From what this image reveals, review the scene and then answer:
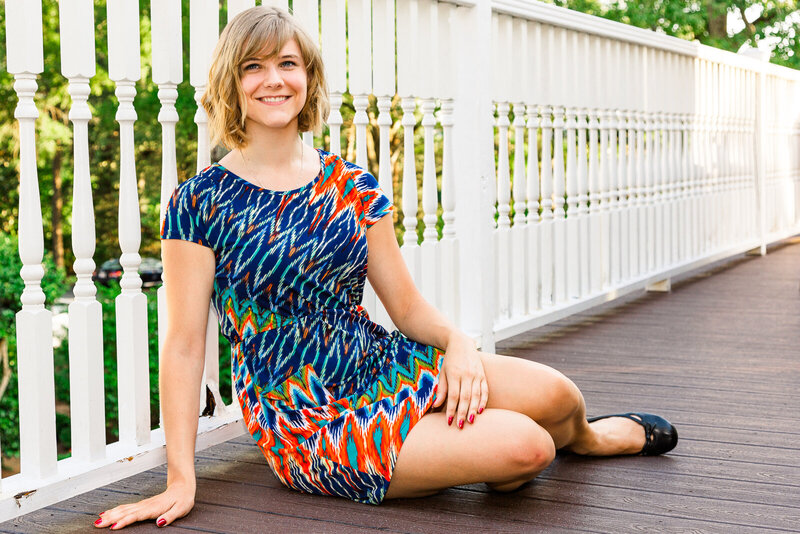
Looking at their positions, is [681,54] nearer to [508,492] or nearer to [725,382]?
[725,382]

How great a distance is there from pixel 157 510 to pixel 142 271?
40.0 feet

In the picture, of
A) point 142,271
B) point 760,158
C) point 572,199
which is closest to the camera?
point 572,199

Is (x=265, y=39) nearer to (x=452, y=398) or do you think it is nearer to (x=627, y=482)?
(x=452, y=398)

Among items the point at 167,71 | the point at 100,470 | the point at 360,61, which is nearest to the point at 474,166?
the point at 360,61

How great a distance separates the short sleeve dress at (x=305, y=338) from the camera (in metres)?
2.03

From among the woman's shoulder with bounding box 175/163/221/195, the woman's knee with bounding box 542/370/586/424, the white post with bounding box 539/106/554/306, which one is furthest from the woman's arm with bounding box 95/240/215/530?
the white post with bounding box 539/106/554/306

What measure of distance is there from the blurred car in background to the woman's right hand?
1199 centimetres

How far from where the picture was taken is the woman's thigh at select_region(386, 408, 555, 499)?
2.00 m

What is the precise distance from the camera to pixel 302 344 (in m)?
2.08

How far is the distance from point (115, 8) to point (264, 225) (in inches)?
21.7

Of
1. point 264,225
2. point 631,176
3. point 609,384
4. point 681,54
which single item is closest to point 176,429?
point 264,225

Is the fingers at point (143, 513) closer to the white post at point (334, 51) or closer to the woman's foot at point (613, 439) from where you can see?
the woman's foot at point (613, 439)

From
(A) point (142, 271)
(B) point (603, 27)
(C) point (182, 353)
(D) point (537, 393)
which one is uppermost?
(B) point (603, 27)

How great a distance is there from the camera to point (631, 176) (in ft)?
16.2
